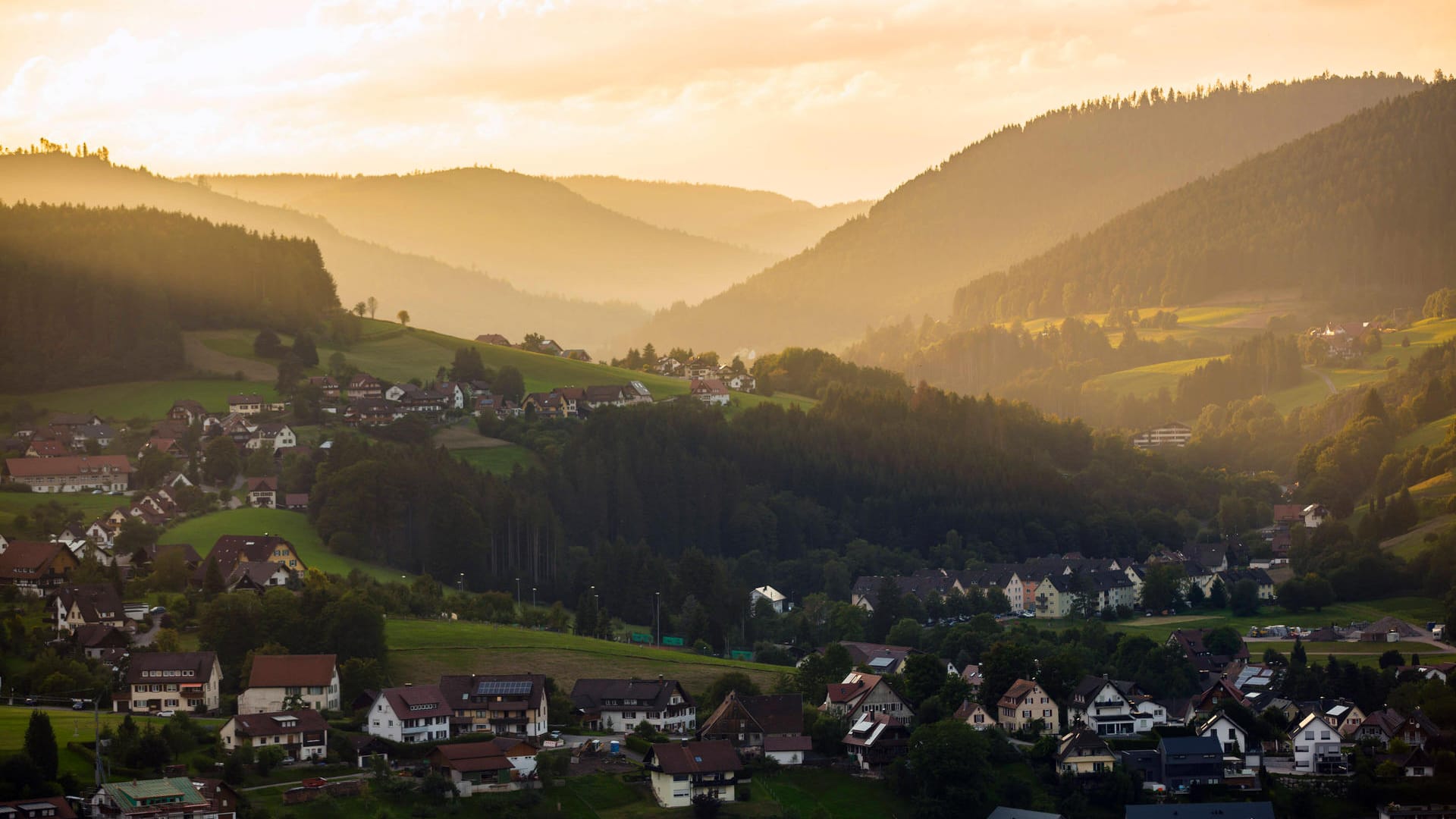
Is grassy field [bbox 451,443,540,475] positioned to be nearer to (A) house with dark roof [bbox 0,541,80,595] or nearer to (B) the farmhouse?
(B) the farmhouse

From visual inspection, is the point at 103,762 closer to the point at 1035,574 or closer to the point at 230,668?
the point at 230,668

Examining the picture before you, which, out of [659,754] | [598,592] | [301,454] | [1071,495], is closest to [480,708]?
[659,754]

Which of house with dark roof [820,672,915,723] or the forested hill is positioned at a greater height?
the forested hill

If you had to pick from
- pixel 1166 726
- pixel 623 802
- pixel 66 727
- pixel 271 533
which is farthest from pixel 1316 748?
pixel 271 533

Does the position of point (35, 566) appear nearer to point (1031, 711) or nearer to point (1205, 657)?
point (1031, 711)

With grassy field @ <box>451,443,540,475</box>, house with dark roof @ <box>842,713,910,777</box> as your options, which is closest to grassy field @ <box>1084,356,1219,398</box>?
grassy field @ <box>451,443,540,475</box>
